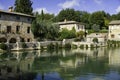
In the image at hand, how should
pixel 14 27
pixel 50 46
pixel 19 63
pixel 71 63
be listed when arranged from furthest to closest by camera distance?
1. pixel 50 46
2. pixel 14 27
3. pixel 71 63
4. pixel 19 63

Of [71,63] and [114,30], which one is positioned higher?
[114,30]

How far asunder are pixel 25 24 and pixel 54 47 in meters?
7.44

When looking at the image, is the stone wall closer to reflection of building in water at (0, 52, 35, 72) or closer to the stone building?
the stone building

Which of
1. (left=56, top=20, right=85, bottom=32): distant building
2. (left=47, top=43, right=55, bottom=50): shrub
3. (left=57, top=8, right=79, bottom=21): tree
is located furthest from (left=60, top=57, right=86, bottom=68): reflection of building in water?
(left=57, top=8, right=79, bottom=21): tree

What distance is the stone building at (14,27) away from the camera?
47.7m

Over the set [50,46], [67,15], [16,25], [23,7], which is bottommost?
[50,46]

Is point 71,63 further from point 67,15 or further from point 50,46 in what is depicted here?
point 67,15

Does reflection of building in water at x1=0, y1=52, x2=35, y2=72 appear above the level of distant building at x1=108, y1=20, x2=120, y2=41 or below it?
below

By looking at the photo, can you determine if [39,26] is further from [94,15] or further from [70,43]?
[94,15]

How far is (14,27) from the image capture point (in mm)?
50031

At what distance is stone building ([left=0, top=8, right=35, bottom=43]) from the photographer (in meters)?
47.7

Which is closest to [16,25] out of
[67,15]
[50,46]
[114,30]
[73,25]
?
[50,46]

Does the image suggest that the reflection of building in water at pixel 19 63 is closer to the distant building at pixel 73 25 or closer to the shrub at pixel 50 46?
the shrub at pixel 50 46

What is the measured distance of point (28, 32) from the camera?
52.8m
